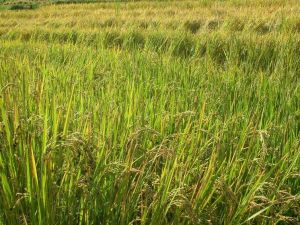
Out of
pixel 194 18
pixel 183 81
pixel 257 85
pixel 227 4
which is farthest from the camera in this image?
pixel 227 4

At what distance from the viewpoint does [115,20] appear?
820cm

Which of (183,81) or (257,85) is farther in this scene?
(183,81)

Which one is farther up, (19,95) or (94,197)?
(19,95)

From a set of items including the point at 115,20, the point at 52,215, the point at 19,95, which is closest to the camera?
the point at 52,215

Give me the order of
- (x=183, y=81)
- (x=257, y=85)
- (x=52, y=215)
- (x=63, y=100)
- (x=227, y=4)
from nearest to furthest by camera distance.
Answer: (x=52, y=215) < (x=63, y=100) < (x=257, y=85) < (x=183, y=81) < (x=227, y=4)

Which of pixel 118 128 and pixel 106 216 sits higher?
pixel 118 128

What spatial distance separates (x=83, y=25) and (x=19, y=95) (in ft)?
21.3

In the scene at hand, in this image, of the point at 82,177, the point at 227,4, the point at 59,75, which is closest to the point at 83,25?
the point at 227,4

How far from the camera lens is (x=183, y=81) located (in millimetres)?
2449

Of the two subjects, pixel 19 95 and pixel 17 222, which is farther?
pixel 19 95

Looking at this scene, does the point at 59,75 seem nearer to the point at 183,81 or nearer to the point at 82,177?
the point at 183,81

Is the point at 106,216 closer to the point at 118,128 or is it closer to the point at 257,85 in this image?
the point at 118,128

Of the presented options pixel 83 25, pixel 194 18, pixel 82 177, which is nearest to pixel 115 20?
pixel 83 25

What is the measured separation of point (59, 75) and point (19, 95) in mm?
685
